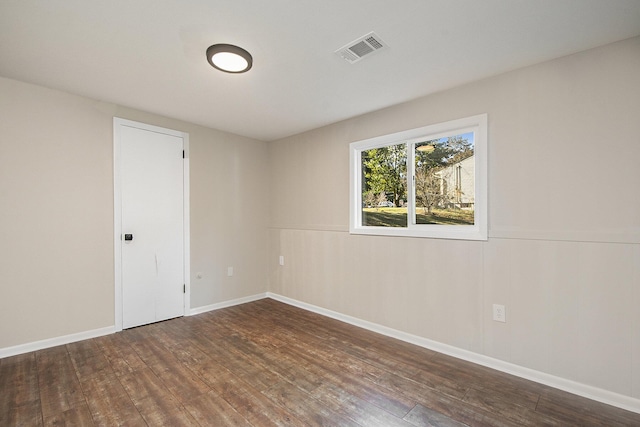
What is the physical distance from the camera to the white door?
315 cm

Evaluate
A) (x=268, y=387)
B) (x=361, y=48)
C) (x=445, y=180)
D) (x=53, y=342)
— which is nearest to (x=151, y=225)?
(x=53, y=342)

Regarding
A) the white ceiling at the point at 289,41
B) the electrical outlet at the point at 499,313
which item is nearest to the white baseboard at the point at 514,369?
the electrical outlet at the point at 499,313

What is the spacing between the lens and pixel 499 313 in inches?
91.4

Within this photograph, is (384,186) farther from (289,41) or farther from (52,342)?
(52,342)

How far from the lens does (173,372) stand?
7.45ft

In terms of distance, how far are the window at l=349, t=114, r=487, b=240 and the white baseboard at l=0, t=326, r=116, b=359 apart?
2894mm

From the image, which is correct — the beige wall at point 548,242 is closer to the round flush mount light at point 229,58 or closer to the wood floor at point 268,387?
the wood floor at point 268,387

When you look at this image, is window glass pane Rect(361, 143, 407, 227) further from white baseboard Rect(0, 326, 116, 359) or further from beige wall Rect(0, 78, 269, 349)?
white baseboard Rect(0, 326, 116, 359)

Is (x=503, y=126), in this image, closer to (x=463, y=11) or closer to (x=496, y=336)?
(x=463, y=11)

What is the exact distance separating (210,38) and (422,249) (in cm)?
248

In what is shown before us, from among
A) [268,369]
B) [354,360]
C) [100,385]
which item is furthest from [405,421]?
[100,385]

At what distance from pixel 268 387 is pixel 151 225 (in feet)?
7.64

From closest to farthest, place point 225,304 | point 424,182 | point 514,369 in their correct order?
point 514,369 < point 424,182 < point 225,304

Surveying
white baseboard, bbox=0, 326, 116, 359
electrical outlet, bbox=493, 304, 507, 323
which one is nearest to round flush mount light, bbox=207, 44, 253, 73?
electrical outlet, bbox=493, 304, 507, 323
